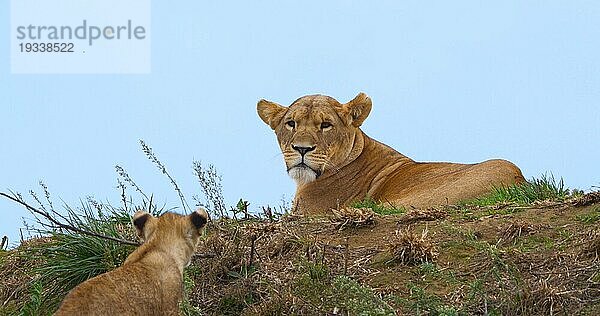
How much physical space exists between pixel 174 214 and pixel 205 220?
0.22 m

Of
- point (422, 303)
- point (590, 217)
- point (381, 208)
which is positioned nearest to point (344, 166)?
point (381, 208)

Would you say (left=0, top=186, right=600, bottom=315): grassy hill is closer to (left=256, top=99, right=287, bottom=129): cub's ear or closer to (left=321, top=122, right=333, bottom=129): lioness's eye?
(left=321, top=122, right=333, bottom=129): lioness's eye

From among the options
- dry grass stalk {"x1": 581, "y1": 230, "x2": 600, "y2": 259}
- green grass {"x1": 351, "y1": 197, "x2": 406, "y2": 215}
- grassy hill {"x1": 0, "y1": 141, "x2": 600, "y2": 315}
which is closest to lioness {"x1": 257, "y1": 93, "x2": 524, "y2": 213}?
green grass {"x1": 351, "y1": 197, "x2": 406, "y2": 215}

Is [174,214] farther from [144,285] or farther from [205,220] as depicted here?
[144,285]

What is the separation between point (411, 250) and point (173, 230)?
5.27 ft

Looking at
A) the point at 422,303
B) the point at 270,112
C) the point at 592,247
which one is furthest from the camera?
the point at 270,112

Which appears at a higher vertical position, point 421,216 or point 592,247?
point 421,216

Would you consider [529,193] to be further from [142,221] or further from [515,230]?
[142,221]

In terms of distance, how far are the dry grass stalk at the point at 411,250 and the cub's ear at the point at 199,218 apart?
4.67 ft

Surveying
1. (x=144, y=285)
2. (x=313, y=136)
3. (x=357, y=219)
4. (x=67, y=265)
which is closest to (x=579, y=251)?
(x=357, y=219)

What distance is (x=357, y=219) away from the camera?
7555 millimetres

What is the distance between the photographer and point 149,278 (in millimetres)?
5488

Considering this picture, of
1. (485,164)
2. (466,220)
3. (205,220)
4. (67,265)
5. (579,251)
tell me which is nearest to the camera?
(205,220)

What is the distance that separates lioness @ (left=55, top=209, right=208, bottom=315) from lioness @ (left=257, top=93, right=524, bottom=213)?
13.3 ft
